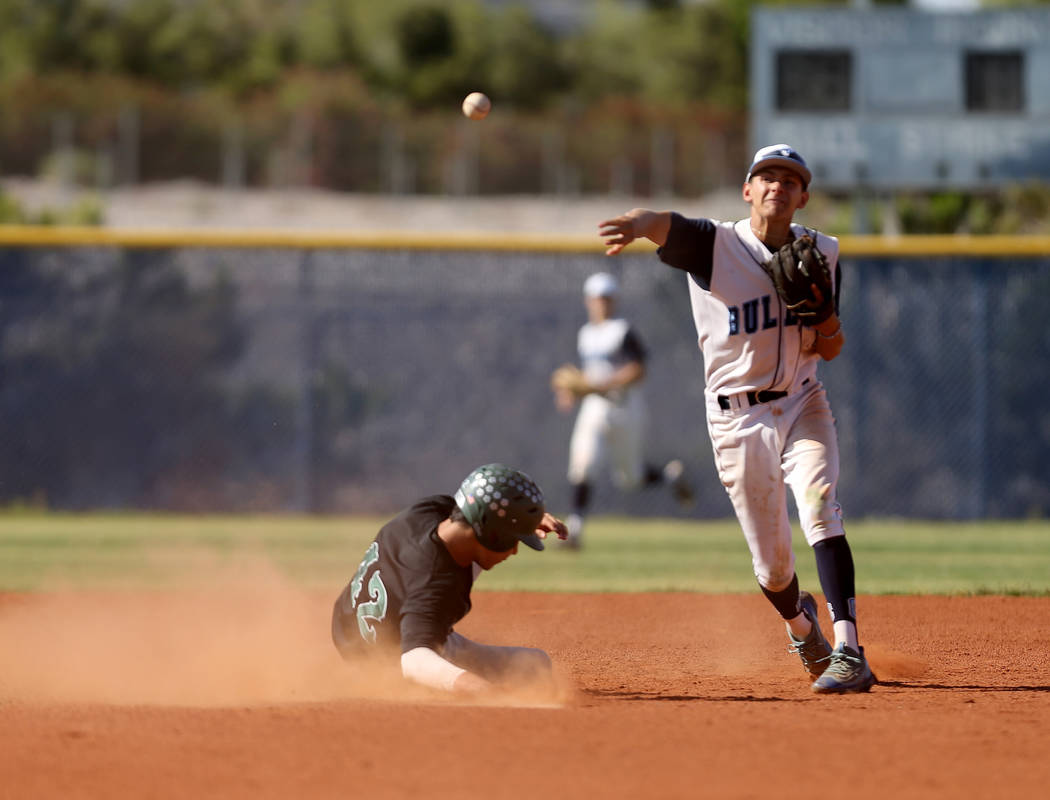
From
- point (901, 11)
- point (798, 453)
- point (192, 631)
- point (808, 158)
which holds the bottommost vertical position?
point (192, 631)

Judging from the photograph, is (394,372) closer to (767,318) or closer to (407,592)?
(767,318)

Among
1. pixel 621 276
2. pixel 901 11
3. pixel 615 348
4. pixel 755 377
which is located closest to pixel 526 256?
pixel 621 276

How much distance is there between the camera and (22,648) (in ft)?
20.9

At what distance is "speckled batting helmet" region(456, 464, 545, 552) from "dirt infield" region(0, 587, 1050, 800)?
1.74ft

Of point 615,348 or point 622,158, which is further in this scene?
point 622,158

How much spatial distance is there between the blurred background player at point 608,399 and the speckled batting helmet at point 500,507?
6.61 m

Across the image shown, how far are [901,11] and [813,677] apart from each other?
14.2 meters

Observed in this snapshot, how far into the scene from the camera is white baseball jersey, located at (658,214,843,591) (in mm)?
5238

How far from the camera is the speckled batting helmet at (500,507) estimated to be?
4727 mm

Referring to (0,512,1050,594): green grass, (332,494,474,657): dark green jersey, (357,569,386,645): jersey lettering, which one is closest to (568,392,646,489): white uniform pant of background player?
(0,512,1050,594): green grass

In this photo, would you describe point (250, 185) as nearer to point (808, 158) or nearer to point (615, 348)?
point (808, 158)

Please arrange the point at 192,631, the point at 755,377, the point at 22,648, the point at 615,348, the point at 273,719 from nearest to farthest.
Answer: the point at 273,719 → the point at 755,377 → the point at 22,648 → the point at 192,631 → the point at 615,348

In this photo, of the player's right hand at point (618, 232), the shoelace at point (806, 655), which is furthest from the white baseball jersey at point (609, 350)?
the player's right hand at point (618, 232)

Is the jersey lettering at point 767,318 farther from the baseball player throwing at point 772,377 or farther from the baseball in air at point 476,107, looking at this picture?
the baseball in air at point 476,107
